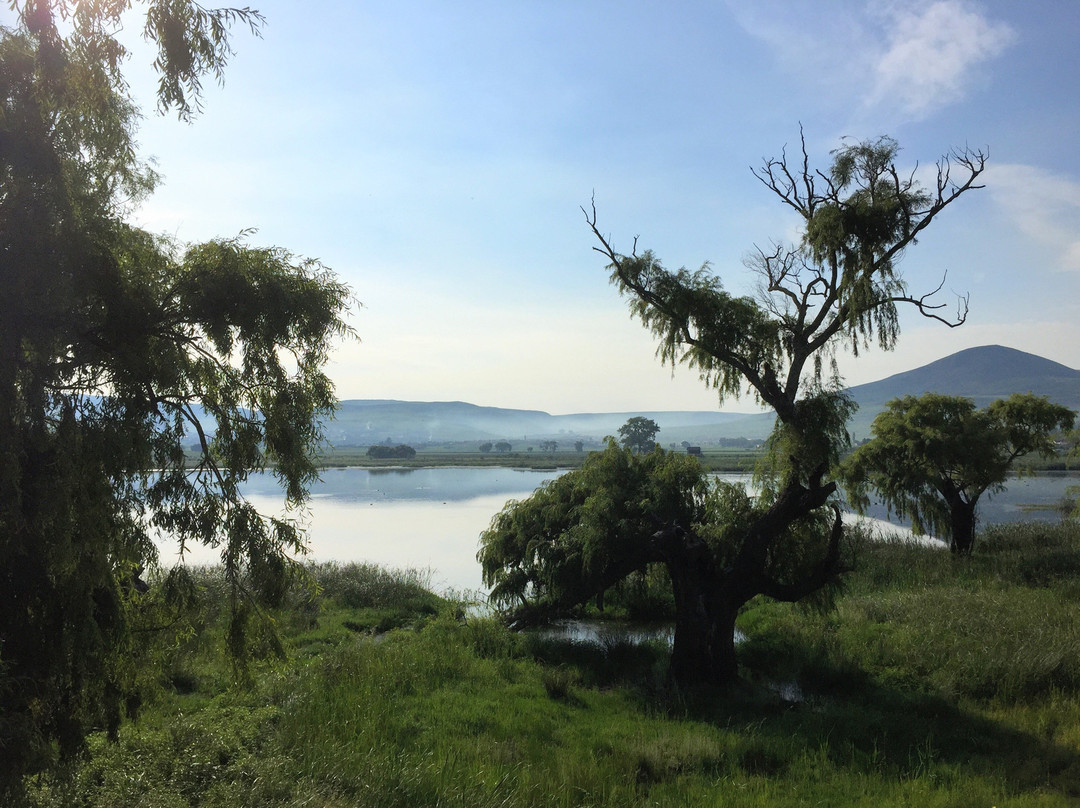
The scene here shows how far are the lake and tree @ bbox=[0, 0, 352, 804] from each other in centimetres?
583

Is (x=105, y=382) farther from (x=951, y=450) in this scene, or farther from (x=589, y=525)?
(x=951, y=450)

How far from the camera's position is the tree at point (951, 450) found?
2247cm

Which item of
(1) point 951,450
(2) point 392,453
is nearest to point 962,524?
(1) point 951,450

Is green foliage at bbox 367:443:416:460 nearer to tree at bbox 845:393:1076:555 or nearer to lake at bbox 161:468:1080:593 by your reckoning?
lake at bbox 161:468:1080:593

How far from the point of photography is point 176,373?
25.8 feet

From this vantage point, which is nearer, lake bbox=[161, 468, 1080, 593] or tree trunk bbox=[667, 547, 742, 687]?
tree trunk bbox=[667, 547, 742, 687]

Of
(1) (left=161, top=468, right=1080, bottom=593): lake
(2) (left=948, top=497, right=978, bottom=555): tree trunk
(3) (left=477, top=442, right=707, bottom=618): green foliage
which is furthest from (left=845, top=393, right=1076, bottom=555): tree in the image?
(3) (left=477, top=442, right=707, bottom=618): green foliage

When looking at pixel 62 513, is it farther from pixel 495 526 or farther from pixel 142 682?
pixel 495 526

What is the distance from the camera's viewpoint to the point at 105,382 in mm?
7320

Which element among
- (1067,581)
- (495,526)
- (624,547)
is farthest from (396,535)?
(1067,581)

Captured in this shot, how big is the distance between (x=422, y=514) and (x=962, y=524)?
31.1 metres

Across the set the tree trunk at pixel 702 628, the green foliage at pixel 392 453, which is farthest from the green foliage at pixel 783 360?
the green foliage at pixel 392 453

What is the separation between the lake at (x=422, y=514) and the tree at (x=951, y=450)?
9001 mm

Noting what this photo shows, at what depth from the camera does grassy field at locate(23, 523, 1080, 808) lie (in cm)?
780
